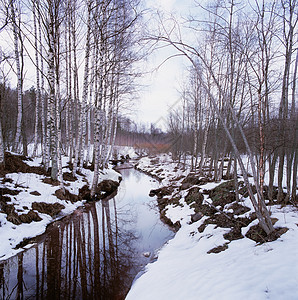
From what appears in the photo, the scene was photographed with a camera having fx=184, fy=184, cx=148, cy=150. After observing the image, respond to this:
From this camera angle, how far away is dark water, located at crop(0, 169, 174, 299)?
150 inches

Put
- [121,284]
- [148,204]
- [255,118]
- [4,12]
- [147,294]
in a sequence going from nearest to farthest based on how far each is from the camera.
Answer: [147,294] → [121,284] → [255,118] → [4,12] → [148,204]

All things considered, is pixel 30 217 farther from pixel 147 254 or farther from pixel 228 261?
pixel 228 261

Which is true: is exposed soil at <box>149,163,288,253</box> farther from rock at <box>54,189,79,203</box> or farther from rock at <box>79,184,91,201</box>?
rock at <box>54,189,79,203</box>

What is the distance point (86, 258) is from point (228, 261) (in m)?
3.57

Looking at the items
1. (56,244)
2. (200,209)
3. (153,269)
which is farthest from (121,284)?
(200,209)

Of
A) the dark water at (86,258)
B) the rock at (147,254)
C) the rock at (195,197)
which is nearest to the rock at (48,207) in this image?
the dark water at (86,258)

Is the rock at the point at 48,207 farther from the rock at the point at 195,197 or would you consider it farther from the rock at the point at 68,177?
the rock at the point at 195,197

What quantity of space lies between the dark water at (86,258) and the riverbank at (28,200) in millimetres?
403

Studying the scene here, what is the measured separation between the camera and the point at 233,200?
689 cm

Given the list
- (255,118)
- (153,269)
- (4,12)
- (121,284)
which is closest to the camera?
(121,284)

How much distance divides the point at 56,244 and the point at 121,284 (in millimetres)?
2570

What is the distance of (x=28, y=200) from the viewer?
6938 millimetres

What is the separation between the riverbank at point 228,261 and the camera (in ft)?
8.59

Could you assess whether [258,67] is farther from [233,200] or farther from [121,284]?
[121,284]
